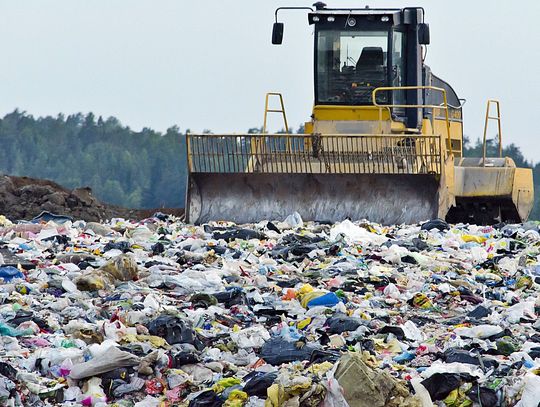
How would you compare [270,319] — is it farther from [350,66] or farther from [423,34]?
[350,66]

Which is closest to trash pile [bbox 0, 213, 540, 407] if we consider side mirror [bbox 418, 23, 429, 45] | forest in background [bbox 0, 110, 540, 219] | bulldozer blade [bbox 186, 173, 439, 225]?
bulldozer blade [bbox 186, 173, 439, 225]

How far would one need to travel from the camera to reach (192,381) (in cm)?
653

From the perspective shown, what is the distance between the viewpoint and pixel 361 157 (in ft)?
46.1

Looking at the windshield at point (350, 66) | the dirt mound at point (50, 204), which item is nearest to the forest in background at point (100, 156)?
the dirt mound at point (50, 204)

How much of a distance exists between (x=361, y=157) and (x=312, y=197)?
2.49ft

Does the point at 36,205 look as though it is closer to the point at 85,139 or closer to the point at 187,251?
the point at 187,251

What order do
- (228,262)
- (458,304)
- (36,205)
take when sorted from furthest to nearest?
1. (36,205)
2. (228,262)
3. (458,304)

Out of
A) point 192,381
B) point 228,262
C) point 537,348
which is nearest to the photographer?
point 192,381

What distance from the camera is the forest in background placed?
2225 inches

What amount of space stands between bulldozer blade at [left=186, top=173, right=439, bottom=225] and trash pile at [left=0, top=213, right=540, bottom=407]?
4.42ft

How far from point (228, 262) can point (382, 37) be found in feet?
17.8

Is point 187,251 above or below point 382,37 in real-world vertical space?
below

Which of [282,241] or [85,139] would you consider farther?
[85,139]

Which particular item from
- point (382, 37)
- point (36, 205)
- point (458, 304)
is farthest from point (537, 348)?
point (36, 205)
